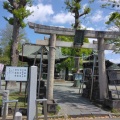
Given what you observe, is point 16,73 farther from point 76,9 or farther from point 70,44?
point 76,9

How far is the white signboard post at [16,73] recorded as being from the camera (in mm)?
8117

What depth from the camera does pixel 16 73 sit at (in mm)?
8312

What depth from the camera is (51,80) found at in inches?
387

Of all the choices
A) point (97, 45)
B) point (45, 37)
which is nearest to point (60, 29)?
point (45, 37)

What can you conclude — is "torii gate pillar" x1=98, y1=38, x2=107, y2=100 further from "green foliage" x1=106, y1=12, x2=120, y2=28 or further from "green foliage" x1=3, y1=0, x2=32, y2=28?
"green foliage" x1=3, y1=0, x2=32, y2=28

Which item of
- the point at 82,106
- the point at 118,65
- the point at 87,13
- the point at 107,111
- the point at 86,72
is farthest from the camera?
the point at 118,65

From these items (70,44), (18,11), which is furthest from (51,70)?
(18,11)

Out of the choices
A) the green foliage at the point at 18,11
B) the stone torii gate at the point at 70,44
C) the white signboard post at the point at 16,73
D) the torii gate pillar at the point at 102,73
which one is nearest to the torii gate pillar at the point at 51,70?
the stone torii gate at the point at 70,44

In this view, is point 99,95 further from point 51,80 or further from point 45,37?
point 45,37

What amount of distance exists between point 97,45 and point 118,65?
71.8 ft

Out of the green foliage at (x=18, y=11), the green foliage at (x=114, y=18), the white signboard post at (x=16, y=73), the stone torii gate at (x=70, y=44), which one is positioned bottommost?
the white signboard post at (x=16, y=73)

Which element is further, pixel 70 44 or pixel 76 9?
pixel 76 9

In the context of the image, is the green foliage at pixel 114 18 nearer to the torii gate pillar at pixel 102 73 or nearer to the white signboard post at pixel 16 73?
the torii gate pillar at pixel 102 73

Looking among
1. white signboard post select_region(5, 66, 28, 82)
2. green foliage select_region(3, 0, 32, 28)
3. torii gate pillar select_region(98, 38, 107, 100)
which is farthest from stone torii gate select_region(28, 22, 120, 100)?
green foliage select_region(3, 0, 32, 28)
